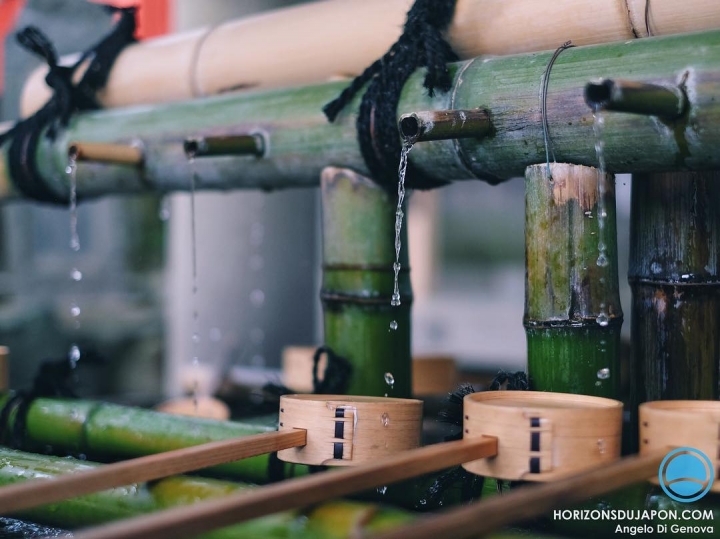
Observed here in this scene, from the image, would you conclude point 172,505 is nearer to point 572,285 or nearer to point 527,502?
point 527,502

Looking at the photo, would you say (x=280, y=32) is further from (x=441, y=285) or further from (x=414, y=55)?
(x=441, y=285)

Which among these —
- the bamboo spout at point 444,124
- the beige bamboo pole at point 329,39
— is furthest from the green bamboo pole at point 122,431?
the beige bamboo pole at point 329,39

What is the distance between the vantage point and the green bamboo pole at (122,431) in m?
2.90

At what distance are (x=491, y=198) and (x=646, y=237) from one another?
4812mm

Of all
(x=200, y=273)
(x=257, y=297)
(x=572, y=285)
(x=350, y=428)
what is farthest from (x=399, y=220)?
(x=257, y=297)

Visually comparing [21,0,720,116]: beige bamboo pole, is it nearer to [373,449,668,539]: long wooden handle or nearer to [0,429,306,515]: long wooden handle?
[373,449,668,539]: long wooden handle

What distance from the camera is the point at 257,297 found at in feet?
20.6

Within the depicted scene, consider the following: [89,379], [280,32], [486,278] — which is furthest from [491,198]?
[280,32]

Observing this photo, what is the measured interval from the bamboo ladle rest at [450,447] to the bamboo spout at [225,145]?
107cm

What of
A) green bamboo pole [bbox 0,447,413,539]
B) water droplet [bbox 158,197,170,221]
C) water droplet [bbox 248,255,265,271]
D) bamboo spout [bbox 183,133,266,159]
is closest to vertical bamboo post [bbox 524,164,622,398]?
green bamboo pole [bbox 0,447,413,539]

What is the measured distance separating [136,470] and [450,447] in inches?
28.0

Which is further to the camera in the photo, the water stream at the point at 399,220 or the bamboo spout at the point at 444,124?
the water stream at the point at 399,220

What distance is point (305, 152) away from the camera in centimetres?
319

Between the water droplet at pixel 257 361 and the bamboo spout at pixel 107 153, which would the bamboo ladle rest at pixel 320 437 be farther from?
the water droplet at pixel 257 361
